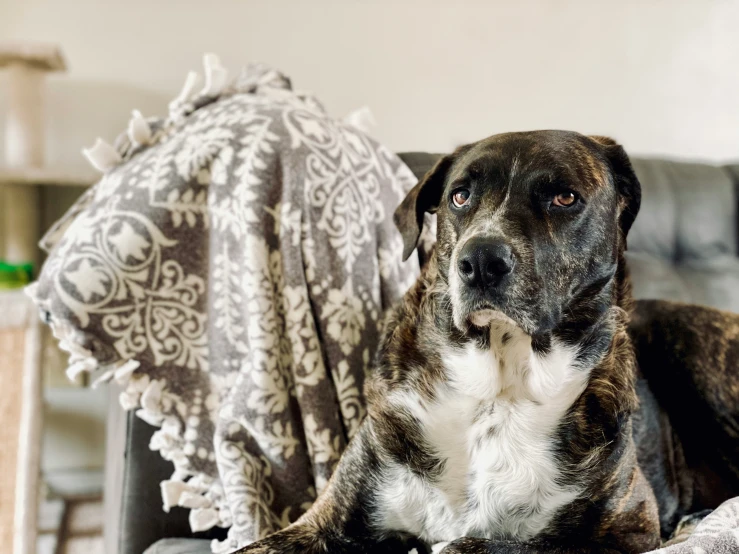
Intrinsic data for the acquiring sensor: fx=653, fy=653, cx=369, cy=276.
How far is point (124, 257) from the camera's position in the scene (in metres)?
1.37

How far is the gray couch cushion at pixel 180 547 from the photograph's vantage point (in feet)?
4.35

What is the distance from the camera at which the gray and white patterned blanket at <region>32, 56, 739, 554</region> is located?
1.35 m

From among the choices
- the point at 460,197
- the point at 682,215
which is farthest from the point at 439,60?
the point at 460,197

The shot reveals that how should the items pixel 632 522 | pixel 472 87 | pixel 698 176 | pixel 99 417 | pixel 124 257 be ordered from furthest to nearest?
pixel 472 87, pixel 99 417, pixel 698 176, pixel 124 257, pixel 632 522

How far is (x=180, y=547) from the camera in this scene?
134 centimetres

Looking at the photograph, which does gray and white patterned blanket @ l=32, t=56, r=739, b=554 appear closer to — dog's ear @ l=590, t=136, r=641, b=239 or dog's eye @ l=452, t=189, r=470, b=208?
dog's eye @ l=452, t=189, r=470, b=208

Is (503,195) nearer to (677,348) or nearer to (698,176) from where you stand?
(677,348)

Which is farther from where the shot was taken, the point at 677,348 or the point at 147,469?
the point at 677,348

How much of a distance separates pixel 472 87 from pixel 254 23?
95 cm

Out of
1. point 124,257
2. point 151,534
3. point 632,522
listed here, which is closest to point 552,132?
point 632,522

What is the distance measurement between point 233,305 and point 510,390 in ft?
2.06

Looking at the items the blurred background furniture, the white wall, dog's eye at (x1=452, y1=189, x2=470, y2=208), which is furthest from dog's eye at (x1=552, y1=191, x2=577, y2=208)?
the white wall

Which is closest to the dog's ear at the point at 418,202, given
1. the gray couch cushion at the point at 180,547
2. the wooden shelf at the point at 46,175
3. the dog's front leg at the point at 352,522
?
the dog's front leg at the point at 352,522

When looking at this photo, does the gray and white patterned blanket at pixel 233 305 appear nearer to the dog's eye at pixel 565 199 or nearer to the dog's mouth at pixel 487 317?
the dog's mouth at pixel 487 317
